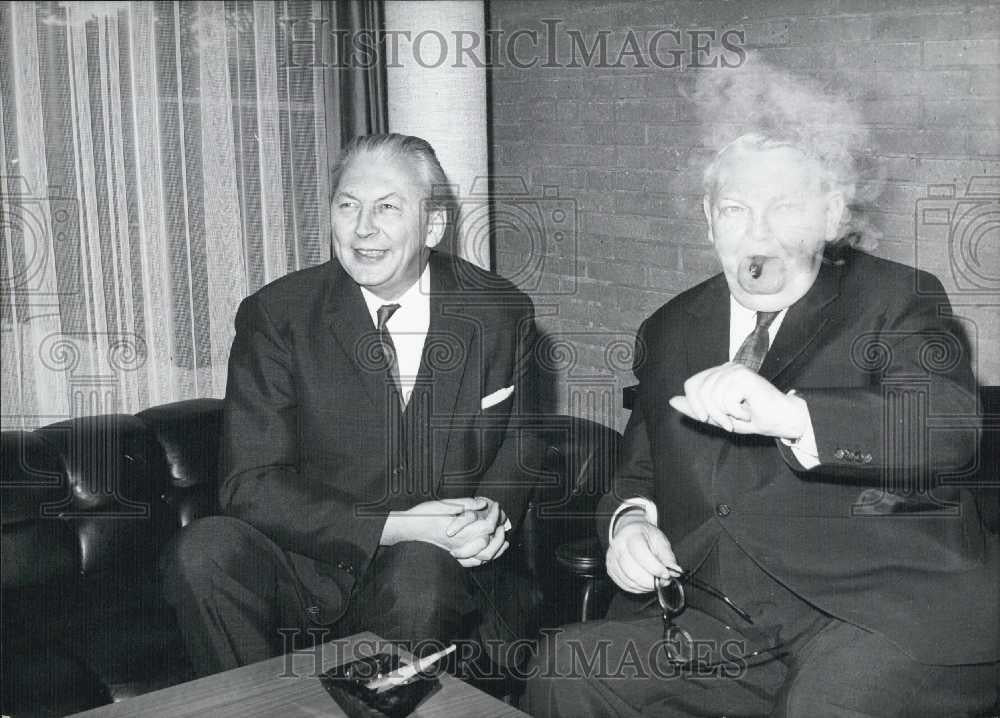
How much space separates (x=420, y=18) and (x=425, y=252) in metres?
1.23

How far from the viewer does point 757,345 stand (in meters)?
1.76

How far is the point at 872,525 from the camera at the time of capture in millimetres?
1623

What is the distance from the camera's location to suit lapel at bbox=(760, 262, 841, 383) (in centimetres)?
168

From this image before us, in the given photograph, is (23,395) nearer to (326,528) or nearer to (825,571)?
(326,528)

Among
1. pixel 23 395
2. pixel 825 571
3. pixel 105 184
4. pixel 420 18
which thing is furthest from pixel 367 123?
pixel 825 571

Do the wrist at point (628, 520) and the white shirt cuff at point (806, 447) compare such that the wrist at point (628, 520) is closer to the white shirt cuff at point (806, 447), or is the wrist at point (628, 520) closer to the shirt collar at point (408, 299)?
the white shirt cuff at point (806, 447)

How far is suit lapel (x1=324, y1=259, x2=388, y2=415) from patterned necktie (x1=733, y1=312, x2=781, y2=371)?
0.76 metres

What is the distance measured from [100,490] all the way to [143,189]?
107 cm
